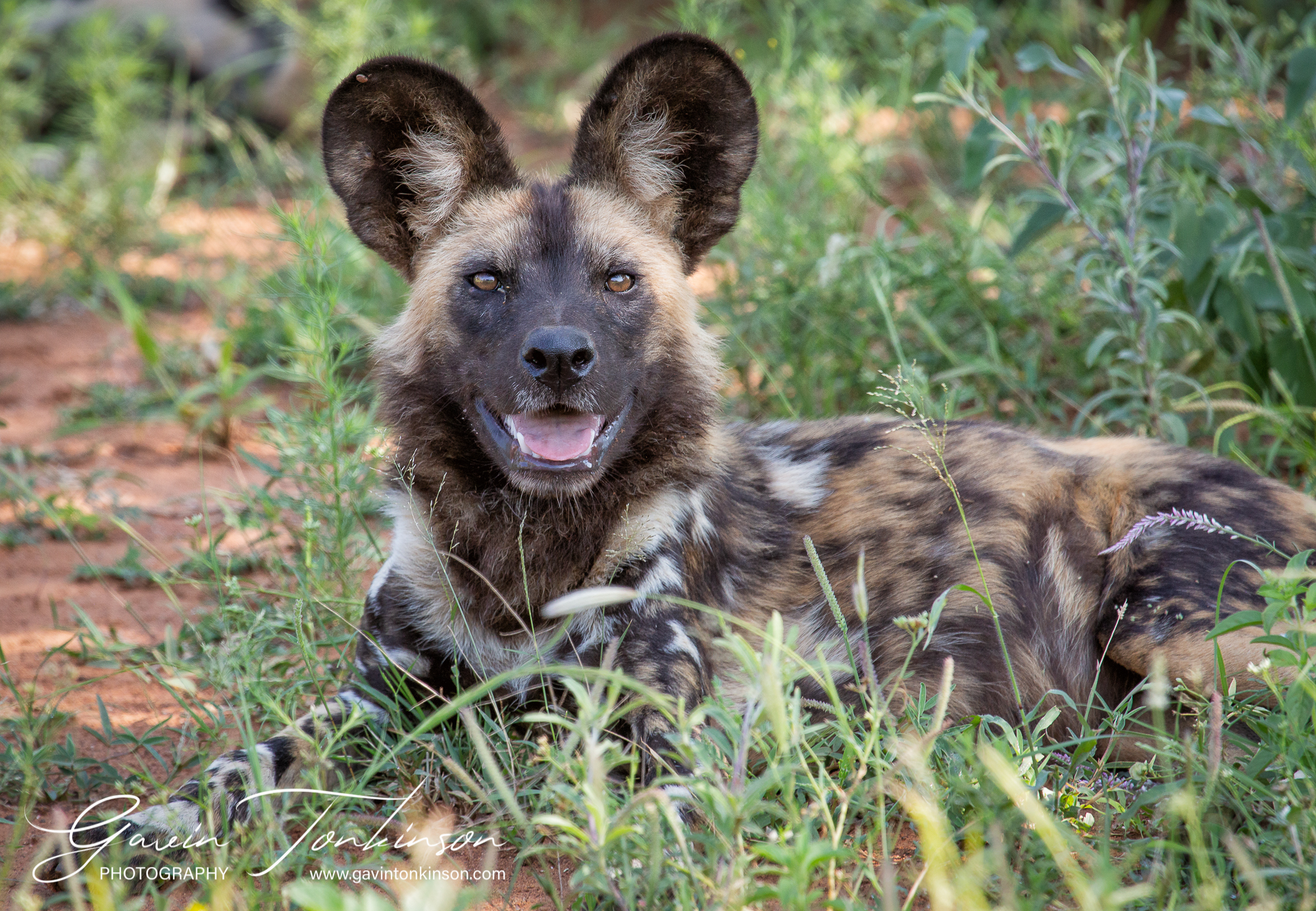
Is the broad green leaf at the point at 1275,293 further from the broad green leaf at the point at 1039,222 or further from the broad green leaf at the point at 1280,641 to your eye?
the broad green leaf at the point at 1280,641

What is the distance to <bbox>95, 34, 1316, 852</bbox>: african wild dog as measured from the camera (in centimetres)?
262

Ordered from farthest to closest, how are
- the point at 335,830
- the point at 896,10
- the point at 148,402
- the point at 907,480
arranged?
the point at 896,10
the point at 148,402
the point at 907,480
the point at 335,830

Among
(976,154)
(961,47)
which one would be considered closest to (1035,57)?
(961,47)

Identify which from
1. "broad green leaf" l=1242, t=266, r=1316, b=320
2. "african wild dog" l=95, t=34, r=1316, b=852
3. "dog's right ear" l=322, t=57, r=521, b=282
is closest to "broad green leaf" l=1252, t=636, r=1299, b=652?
"african wild dog" l=95, t=34, r=1316, b=852

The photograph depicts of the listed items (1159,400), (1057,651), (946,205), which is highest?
(946,205)

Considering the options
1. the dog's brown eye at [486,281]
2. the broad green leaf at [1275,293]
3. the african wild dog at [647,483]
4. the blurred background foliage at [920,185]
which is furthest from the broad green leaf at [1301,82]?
the dog's brown eye at [486,281]

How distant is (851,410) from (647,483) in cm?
163

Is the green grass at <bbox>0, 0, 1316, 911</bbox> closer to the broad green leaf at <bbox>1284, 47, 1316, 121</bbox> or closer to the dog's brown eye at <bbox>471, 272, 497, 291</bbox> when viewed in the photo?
the broad green leaf at <bbox>1284, 47, 1316, 121</bbox>

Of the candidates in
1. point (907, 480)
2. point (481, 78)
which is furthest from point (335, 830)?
point (481, 78)

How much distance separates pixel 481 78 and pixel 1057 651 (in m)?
6.83

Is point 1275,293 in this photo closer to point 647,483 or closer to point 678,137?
point 678,137

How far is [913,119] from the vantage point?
248 inches

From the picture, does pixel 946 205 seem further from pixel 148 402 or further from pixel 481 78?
pixel 481 78

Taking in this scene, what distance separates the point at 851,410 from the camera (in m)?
4.19
